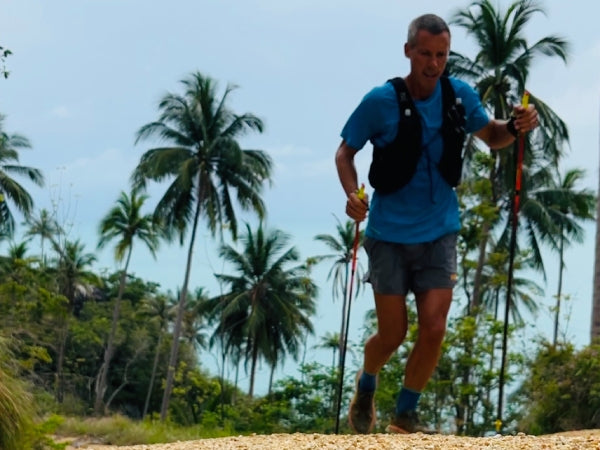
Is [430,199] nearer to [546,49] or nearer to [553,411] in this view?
[553,411]

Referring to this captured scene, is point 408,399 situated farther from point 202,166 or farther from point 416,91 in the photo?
point 202,166

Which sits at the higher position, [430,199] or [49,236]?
[49,236]

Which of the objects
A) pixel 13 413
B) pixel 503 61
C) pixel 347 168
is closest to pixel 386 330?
pixel 347 168

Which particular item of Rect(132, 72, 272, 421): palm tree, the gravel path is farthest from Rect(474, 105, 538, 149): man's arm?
Rect(132, 72, 272, 421): palm tree

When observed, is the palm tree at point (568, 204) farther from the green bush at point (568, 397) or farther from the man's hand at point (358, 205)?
the man's hand at point (358, 205)

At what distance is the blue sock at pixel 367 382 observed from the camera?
576 cm

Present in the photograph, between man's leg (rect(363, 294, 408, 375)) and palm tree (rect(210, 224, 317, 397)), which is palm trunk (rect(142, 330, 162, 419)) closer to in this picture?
palm tree (rect(210, 224, 317, 397))

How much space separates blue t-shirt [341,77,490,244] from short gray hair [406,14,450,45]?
27 centimetres

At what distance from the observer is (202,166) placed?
37719 mm

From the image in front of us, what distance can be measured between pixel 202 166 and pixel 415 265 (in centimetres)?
3273

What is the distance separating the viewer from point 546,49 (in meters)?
29.1

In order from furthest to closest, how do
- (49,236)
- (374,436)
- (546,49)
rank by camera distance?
1. (49,236)
2. (546,49)
3. (374,436)

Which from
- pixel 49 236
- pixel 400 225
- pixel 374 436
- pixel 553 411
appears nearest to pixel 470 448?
pixel 374 436

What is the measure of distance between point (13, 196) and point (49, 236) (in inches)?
87.7
